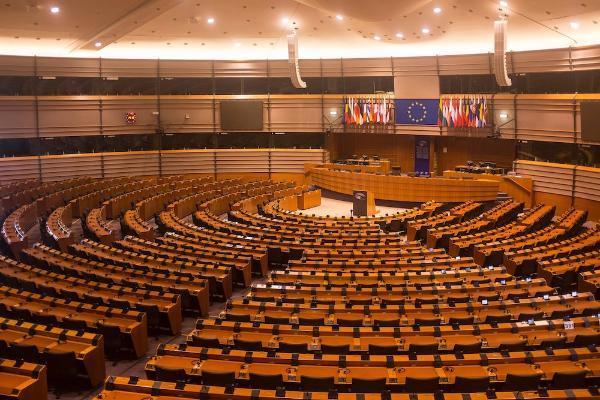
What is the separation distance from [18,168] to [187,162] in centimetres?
897

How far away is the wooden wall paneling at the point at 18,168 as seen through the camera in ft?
104

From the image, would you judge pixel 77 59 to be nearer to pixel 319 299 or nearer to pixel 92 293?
pixel 92 293

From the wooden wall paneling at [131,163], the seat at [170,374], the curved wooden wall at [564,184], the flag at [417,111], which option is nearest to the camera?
the seat at [170,374]

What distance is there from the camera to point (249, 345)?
1056cm

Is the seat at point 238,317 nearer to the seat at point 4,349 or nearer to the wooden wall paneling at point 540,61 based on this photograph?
the seat at point 4,349

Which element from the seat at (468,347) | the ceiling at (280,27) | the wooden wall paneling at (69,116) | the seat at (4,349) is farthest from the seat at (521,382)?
the wooden wall paneling at (69,116)

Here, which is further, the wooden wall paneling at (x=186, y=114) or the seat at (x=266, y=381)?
the wooden wall paneling at (x=186, y=114)

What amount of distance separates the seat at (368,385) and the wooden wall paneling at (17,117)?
28.8 metres

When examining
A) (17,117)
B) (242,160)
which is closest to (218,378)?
(242,160)

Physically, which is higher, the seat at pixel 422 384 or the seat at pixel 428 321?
the seat at pixel 428 321

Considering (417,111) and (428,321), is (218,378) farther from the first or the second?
(417,111)

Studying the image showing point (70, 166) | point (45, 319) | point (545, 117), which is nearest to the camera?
point (45, 319)

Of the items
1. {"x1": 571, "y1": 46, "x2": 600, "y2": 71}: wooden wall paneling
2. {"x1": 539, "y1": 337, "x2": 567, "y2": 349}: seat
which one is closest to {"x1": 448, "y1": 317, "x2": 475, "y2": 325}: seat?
{"x1": 539, "y1": 337, "x2": 567, "y2": 349}: seat

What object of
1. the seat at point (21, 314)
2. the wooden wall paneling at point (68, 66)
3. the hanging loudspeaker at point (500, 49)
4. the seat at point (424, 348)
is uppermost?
the wooden wall paneling at point (68, 66)
